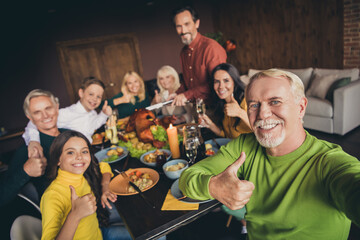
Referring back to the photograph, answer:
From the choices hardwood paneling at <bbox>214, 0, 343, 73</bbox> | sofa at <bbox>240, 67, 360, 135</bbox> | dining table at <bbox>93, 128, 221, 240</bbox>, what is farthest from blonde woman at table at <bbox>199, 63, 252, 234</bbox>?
hardwood paneling at <bbox>214, 0, 343, 73</bbox>

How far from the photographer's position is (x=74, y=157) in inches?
55.5

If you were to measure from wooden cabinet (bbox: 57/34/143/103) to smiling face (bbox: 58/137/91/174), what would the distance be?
4.99 m

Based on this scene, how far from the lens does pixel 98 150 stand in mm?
2207

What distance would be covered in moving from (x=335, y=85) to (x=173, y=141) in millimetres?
3288

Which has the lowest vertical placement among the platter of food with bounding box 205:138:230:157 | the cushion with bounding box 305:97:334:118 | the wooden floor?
the wooden floor

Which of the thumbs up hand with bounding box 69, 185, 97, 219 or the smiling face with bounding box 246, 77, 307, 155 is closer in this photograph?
the smiling face with bounding box 246, 77, 307, 155

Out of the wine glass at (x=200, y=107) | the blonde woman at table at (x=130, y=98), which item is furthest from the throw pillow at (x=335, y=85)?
the blonde woman at table at (x=130, y=98)

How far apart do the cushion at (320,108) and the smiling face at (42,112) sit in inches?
146

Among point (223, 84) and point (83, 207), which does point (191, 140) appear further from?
point (223, 84)

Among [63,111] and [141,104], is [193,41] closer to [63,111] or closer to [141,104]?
[141,104]

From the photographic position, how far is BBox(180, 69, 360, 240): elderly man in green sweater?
0.83 metres

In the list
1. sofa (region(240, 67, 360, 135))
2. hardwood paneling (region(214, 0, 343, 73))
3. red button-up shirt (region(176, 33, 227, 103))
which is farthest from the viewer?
hardwood paneling (region(214, 0, 343, 73))

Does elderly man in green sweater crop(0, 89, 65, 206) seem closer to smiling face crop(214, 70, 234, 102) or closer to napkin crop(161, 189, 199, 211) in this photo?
napkin crop(161, 189, 199, 211)

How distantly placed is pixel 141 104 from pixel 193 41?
4.62ft
